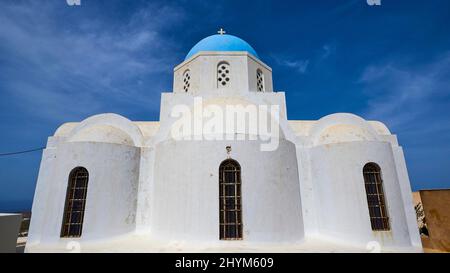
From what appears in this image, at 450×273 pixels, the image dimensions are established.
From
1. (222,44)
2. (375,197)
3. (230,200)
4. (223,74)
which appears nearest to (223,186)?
(230,200)

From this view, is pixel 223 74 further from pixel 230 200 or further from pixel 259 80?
pixel 230 200

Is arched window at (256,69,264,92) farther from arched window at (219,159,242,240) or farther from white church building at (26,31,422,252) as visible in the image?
arched window at (219,159,242,240)

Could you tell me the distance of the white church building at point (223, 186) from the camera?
7684mm

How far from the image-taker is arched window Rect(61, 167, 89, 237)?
8336 millimetres

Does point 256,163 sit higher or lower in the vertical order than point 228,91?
lower

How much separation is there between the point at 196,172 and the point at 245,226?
2.36m

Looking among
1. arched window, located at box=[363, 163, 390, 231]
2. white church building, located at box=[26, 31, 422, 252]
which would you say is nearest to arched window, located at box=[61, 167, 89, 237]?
white church building, located at box=[26, 31, 422, 252]

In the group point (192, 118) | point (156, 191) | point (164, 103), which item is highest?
point (164, 103)

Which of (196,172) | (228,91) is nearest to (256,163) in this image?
(196,172)

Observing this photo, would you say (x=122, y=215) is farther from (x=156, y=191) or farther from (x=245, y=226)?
(x=245, y=226)

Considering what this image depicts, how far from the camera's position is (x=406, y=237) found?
7945 millimetres

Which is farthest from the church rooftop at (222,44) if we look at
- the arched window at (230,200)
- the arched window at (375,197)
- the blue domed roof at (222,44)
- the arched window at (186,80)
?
the arched window at (375,197)
